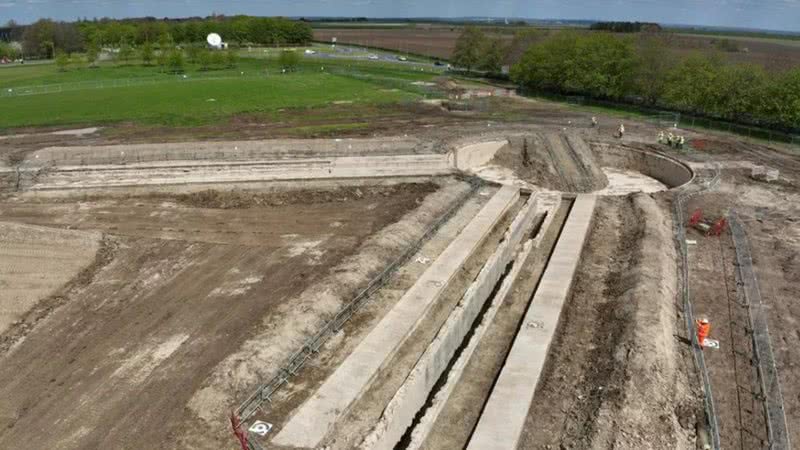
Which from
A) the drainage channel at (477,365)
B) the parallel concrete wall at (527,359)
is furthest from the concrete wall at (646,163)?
the drainage channel at (477,365)

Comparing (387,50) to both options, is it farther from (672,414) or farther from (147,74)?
(672,414)

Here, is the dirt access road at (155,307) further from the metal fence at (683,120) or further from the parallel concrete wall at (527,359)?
the metal fence at (683,120)

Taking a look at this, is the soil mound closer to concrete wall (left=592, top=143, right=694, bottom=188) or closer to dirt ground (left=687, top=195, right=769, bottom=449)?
dirt ground (left=687, top=195, right=769, bottom=449)

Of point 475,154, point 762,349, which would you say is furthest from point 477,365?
point 475,154

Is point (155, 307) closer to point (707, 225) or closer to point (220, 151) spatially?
point (220, 151)

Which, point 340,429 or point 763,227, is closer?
point 340,429

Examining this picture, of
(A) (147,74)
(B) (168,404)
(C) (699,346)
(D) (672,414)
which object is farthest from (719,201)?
(A) (147,74)
